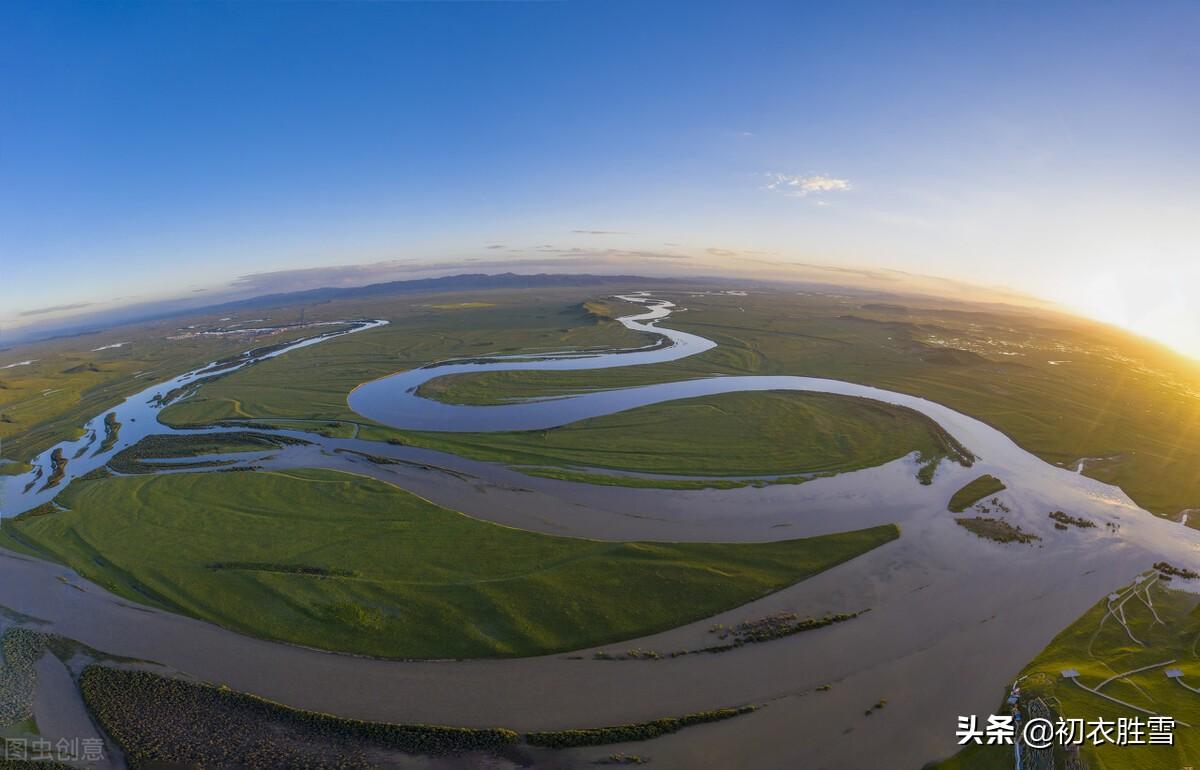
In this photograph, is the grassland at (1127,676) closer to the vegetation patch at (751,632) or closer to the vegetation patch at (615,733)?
the vegetation patch at (751,632)

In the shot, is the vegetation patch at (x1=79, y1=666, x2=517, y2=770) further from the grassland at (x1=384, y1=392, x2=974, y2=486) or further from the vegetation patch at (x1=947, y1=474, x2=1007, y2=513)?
the vegetation patch at (x1=947, y1=474, x2=1007, y2=513)

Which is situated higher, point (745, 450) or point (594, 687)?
point (745, 450)

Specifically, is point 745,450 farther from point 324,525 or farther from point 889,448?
point 324,525

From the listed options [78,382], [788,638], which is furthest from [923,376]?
[78,382]

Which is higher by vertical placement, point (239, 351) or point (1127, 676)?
point (239, 351)

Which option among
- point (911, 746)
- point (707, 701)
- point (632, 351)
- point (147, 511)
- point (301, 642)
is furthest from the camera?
point (632, 351)

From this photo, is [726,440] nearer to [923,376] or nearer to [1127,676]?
[1127,676]

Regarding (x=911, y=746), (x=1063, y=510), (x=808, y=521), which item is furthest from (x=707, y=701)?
(x=1063, y=510)
